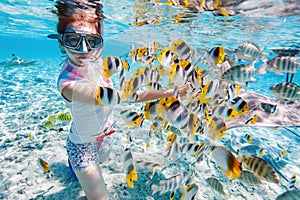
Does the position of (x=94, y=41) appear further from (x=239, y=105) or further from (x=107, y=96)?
(x=239, y=105)

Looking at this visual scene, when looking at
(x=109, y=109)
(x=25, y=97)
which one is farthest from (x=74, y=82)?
(x=25, y=97)

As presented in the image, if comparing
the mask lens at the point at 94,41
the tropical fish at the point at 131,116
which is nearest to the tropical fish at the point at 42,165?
the tropical fish at the point at 131,116

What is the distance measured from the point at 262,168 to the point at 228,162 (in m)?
1.18

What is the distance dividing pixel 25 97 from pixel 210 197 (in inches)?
376

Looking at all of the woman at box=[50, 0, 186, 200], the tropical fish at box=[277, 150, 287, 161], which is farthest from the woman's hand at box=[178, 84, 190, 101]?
the tropical fish at box=[277, 150, 287, 161]

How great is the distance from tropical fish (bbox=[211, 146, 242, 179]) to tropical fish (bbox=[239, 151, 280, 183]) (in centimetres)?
107

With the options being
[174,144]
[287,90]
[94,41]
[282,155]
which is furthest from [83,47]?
[282,155]

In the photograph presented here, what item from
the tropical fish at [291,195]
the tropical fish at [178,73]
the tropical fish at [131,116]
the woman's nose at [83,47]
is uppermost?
the woman's nose at [83,47]

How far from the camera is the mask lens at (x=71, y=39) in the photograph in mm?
3070

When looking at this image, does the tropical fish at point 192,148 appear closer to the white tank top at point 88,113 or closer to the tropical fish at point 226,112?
the tropical fish at point 226,112

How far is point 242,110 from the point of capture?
9.63ft

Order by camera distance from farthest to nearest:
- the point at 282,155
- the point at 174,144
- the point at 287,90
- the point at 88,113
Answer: the point at 282,155, the point at 287,90, the point at 88,113, the point at 174,144

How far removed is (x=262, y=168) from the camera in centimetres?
292

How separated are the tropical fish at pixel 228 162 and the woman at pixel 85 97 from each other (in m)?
1.46
